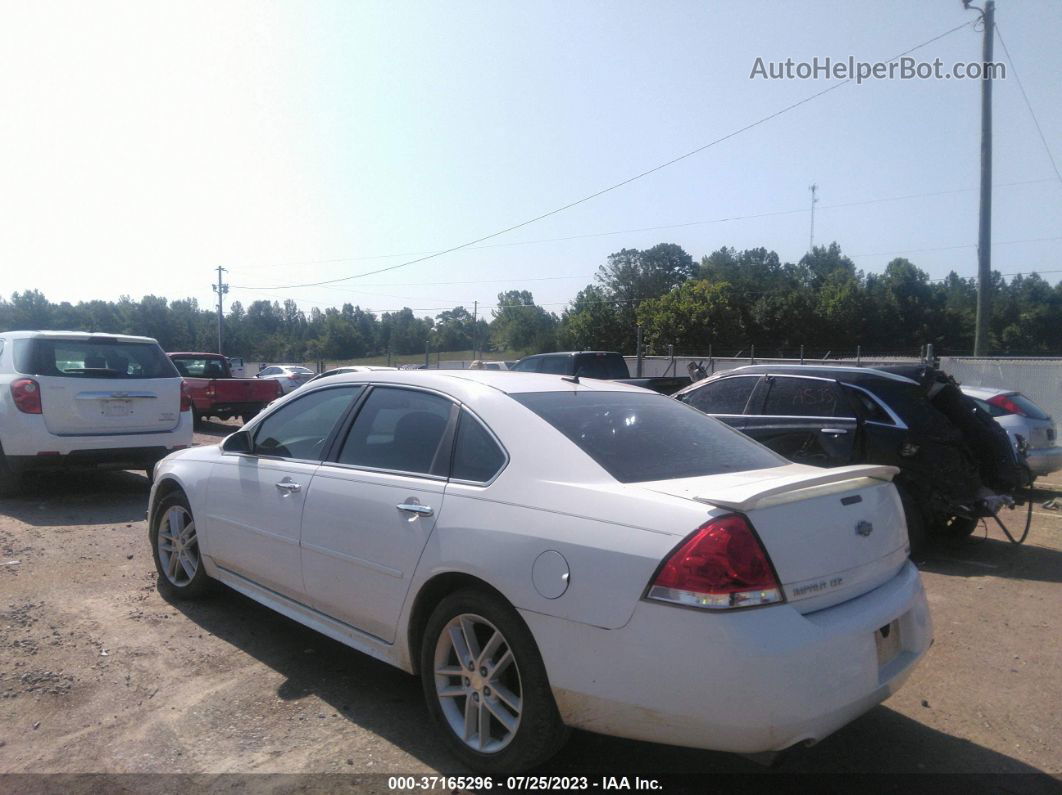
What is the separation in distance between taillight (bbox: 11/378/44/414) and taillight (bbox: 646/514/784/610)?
7.48m

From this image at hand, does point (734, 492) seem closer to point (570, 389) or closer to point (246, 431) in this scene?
point (570, 389)

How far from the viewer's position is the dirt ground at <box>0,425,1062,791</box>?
321cm

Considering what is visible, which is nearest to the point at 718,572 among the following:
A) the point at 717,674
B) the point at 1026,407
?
the point at 717,674

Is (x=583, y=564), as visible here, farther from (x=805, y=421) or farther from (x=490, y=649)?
(x=805, y=421)

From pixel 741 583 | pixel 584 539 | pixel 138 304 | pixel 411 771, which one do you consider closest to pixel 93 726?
pixel 411 771

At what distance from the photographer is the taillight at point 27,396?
7723 millimetres

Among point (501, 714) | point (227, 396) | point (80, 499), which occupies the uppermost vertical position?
point (227, 396)

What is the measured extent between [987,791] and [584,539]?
1.93m

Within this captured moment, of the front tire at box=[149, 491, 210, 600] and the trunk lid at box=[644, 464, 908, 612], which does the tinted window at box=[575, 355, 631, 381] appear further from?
the trunk lid at box=[644, 464, 908, 612]

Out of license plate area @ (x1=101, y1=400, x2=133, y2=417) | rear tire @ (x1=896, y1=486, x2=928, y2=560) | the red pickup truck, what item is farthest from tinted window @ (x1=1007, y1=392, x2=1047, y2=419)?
the red pickup truck

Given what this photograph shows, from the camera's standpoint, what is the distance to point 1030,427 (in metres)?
9.88

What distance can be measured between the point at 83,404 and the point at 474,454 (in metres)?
6.39

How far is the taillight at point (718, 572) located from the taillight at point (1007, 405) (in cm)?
920

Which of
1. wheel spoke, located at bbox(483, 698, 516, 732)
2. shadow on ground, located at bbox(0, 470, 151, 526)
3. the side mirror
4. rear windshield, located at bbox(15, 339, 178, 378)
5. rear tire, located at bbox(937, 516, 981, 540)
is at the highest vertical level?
rear windshield, located at bbox(15, 339, 178, 378)
